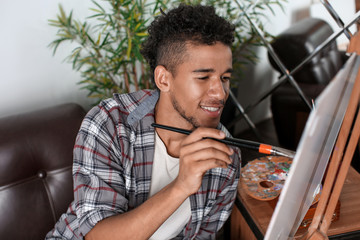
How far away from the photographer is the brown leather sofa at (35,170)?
3.82ft

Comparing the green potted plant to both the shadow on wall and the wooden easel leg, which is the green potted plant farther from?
the wooden easel leg

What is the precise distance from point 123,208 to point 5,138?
1.72 feet

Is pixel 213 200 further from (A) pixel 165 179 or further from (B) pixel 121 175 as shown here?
(B) pixel 121 175

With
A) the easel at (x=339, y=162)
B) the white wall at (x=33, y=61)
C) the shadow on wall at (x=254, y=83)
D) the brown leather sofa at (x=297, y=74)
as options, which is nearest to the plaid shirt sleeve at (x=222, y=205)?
the easel at (x=339, y=162)

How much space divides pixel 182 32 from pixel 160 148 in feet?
1.37

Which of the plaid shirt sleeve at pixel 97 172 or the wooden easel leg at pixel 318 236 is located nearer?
the wooden easel leg at pixel 318 236

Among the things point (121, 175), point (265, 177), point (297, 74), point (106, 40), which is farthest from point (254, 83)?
point (121, 175)

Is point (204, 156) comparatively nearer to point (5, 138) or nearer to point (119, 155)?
point (119, 155)

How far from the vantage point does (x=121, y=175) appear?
1.08m

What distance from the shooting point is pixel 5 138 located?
1169 mm

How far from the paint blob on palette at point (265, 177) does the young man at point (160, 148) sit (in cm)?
6

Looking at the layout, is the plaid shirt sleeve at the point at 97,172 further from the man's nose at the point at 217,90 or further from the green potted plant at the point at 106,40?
the green potted plant at the point at 106,40

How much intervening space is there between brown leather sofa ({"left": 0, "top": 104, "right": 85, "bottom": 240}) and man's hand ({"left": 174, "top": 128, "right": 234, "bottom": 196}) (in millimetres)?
669

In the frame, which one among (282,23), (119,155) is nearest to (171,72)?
(119,155)
